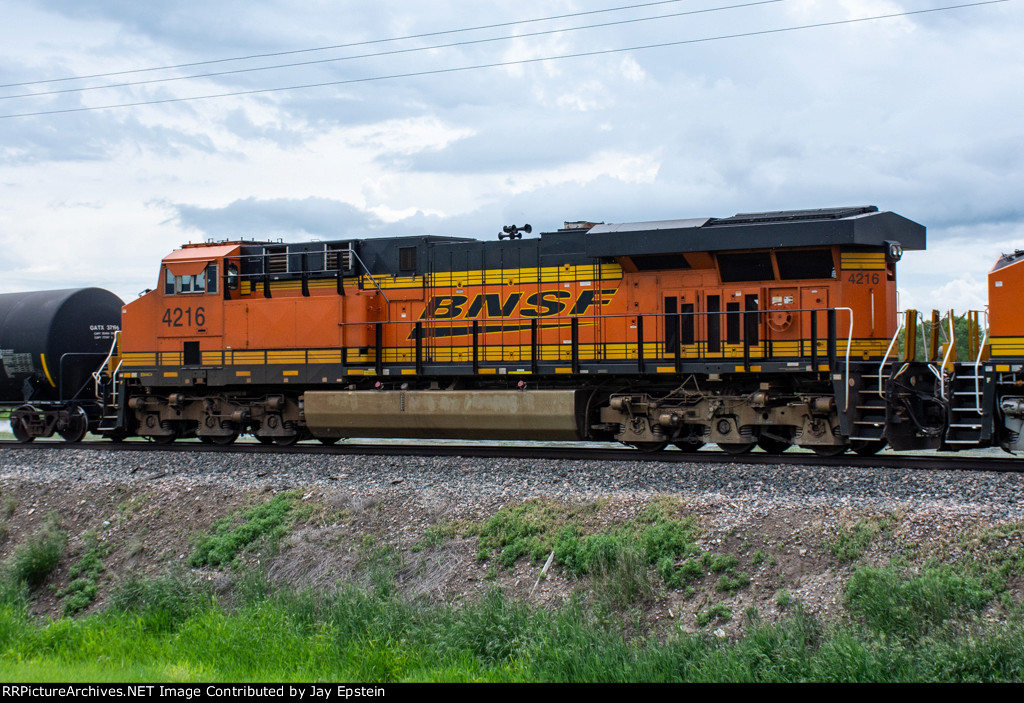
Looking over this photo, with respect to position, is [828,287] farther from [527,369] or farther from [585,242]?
[527,369]

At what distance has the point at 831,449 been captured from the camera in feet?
39.8

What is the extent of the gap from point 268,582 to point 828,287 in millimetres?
8150

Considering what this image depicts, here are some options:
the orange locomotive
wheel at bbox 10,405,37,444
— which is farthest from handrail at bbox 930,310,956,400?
wheel at bbox 10,405,37,444

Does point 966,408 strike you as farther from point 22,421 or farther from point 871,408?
point 22,421

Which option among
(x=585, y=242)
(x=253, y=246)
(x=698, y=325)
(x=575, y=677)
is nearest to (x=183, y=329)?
(x=253, y=246)

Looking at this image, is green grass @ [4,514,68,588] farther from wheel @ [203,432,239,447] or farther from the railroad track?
wheel @ [203,432,239,447]

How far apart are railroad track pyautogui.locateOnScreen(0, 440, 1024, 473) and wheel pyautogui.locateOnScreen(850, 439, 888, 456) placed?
156 mm

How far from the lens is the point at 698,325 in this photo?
13.0 meters

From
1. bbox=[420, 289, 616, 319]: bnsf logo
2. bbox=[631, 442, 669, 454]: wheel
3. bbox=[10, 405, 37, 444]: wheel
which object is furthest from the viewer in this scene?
bbox=[10, 405, 37, 444]: wheel

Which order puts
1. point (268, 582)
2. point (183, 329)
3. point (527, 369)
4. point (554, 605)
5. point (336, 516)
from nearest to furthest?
point (554, 605) < point (268, 582) < point (336, 516) < point (527, 369) < point (183, 329)

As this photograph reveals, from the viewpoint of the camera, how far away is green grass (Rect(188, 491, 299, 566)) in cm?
1001

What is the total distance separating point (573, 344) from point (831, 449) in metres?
3.87

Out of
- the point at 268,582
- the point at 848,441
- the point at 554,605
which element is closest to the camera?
the point at 554,605

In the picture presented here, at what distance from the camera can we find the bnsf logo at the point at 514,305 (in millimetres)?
13648
